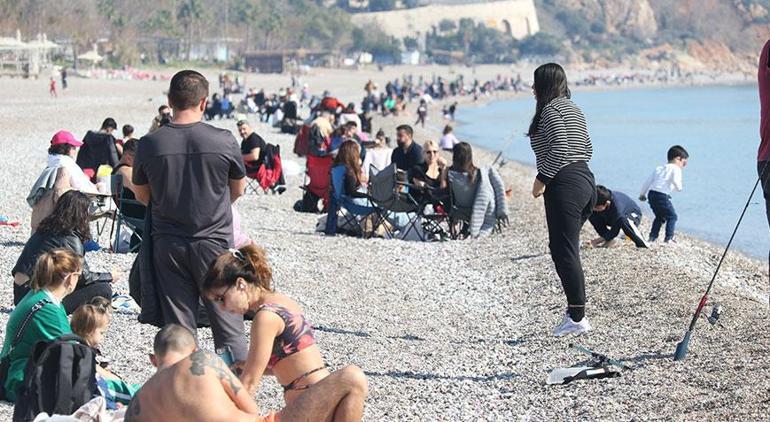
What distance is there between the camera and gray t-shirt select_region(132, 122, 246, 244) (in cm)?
553

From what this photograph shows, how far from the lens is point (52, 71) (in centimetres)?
6378

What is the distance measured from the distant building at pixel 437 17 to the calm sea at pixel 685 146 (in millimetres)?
92888

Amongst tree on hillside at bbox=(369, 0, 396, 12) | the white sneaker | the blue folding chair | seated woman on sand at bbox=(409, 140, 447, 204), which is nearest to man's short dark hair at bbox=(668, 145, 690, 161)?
seated woman on sand at bbox=(409, 140, 447, 204)

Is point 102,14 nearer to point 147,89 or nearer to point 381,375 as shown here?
point 147,89

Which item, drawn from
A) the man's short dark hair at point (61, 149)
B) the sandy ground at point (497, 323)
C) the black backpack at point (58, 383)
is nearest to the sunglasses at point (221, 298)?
the black backpack at point (58, 383)

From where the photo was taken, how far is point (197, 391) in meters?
4.40

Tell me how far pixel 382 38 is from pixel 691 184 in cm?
12746

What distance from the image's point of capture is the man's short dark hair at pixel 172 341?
4570mm

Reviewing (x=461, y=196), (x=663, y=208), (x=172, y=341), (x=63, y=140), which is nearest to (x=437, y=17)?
(x=663, y=208)

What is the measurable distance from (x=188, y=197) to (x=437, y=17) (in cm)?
18773

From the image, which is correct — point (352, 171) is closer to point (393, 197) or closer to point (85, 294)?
point (393, 197)

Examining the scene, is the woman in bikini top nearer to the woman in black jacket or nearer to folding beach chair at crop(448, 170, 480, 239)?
the woman in black jacket

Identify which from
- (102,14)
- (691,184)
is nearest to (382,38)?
(102,14)

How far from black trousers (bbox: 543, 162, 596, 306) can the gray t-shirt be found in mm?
2410
